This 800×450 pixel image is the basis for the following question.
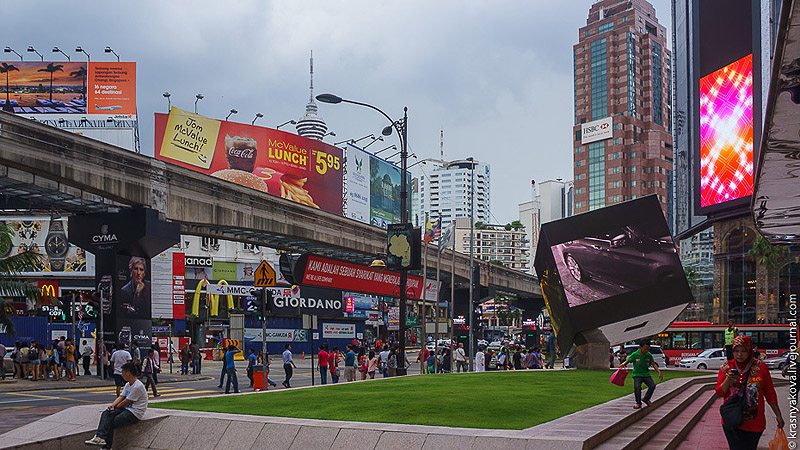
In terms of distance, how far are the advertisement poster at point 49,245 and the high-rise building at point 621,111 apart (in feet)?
307

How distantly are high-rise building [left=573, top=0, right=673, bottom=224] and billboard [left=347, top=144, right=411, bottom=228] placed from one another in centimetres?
4848

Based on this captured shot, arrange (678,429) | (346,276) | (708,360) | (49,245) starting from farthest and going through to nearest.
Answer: (49,245) < (708,360) < (346,276) < (678,429)

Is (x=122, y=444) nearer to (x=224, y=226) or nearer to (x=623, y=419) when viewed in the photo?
(x=623, y=419)

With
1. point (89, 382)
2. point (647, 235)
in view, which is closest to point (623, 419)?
point (647, 235)

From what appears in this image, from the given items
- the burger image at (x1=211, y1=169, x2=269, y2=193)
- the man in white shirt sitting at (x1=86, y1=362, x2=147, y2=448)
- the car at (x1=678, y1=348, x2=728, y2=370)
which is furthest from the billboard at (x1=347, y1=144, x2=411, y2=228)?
the man in white shirt sitting at (x1=86, y1=362, x2=147, y2=448)

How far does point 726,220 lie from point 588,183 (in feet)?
228

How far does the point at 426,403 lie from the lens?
13234mm

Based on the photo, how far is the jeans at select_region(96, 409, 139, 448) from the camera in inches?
454

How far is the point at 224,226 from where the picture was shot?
36.5 meters

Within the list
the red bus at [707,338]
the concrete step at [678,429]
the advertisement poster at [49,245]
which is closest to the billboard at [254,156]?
the advertisement poster at [49,245]

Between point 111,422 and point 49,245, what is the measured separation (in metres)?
60.8

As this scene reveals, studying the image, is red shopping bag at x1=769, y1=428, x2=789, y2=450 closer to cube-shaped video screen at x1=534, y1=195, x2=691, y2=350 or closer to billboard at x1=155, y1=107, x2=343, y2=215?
cube-shaped video screen at x1=534, y1=195, x2=691, y2=350

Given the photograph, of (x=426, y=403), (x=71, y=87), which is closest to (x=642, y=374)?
(x=426, y=403)

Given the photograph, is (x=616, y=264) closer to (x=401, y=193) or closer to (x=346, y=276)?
(x=401, y=193)
